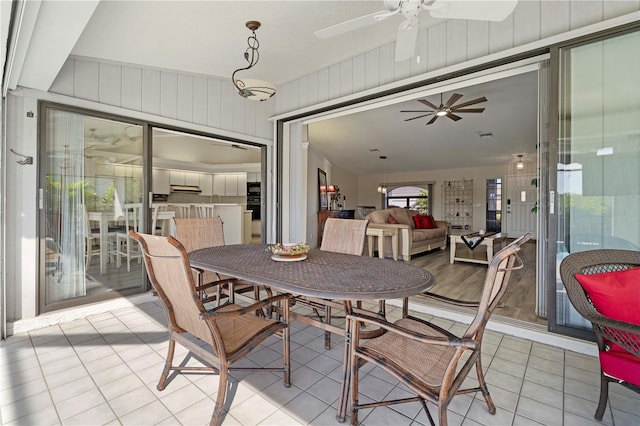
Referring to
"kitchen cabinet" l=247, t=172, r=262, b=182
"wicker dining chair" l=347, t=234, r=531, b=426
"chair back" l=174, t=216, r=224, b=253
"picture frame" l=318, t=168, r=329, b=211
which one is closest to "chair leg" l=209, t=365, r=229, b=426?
"wicker dining chair" l=347, t=234, r=531, b=426

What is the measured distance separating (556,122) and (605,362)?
1.80 meters

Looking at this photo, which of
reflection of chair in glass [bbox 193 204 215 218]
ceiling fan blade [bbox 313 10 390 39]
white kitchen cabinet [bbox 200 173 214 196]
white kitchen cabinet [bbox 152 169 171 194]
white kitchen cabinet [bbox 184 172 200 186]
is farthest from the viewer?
white kitchen cabinet [bbox 200 173 214 196]

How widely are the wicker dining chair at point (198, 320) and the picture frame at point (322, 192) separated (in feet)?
21.1

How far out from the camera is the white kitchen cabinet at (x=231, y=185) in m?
9.14

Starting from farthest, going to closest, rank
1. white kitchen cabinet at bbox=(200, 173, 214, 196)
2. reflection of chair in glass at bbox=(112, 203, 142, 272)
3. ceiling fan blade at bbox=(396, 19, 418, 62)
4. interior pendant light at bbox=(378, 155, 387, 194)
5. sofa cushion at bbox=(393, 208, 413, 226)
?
interior pendant light at bbox=(378, 155, 387, 194) < white kitchen cabinet at bbox=(200, 173, 214, 196) < sofa cushion at bbox=(393, 208, 413, 226) < reflection of chair in glass at bbox=(112, 203, 142, 272) < ceiling fan blade at bbox=(396, 19, 418, 62)

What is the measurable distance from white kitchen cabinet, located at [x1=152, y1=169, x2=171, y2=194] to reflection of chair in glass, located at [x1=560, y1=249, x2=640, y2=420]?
8.27 meters

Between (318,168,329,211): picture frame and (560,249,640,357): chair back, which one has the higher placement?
(318,168,329,211): picture frame

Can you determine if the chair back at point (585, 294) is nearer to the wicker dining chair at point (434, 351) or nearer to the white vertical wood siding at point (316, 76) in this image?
the wicker dining chair at point (434, 351)

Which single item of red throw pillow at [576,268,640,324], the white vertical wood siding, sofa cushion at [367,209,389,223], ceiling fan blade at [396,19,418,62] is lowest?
red throw pillow at [576,268,640,324]

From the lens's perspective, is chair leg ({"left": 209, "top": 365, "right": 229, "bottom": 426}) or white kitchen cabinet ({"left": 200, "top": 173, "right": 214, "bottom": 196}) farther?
white kitchen cabinet ({"left": 200, "top": 173, "right": 214, "bottom": 196})

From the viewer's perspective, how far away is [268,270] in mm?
1798

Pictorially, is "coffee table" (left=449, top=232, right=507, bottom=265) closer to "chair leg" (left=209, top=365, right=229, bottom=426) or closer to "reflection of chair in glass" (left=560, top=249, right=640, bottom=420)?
"reflection of chair in glass" (left=560, top=249, right=640, bottom=420)

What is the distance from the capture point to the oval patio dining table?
1402 mm

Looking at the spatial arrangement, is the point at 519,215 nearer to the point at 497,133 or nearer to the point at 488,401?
the point at 497,133
